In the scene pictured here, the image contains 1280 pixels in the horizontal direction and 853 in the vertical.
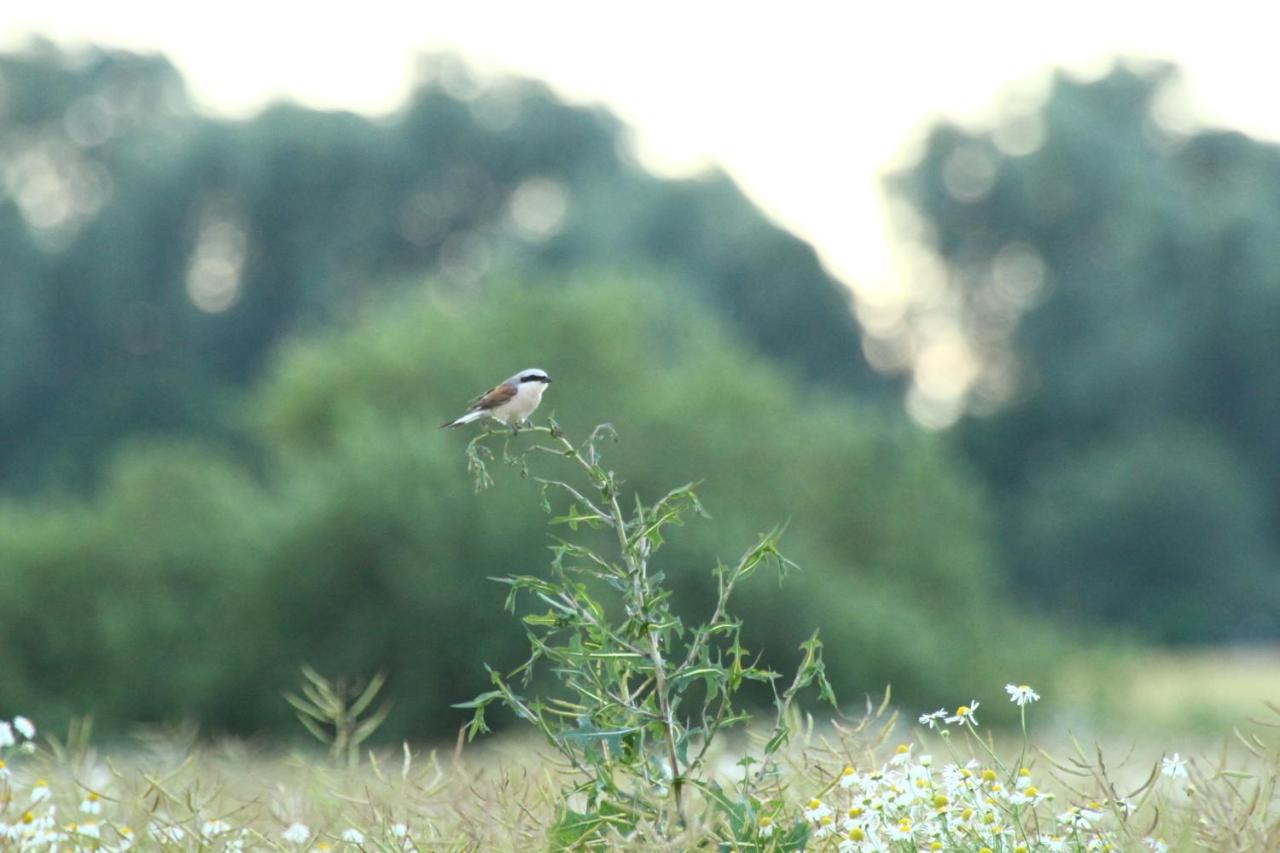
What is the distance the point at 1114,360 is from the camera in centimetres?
4528

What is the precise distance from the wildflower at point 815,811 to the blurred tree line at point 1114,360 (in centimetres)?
3981

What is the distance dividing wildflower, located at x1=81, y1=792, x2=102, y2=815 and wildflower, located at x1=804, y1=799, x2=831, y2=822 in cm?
214

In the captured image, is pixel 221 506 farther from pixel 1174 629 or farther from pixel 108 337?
pixel 1174 629

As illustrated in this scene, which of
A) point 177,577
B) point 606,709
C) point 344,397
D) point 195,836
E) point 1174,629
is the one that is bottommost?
point 1174,629

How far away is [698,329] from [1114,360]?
47.3 feet

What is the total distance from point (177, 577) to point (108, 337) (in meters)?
22.0

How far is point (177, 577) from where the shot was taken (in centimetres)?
2689

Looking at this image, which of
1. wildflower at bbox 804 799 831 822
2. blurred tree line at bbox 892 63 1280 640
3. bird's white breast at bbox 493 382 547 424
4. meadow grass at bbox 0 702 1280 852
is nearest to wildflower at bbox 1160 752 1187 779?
meadow grass at bbox 0 702 1280 852

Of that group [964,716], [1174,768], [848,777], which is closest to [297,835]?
[848,777]

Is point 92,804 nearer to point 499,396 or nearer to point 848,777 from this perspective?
point 499,396

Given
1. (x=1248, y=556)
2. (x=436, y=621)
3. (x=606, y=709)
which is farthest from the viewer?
(x=1248, y=556)

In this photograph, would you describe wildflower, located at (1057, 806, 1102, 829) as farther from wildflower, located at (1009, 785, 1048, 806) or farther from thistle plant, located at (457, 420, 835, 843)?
thistle plant, located at (457, 420, 835, 843)

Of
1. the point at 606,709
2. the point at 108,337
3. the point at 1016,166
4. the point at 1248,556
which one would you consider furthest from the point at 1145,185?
the point at 606,709

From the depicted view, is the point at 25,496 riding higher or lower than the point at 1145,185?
lower
